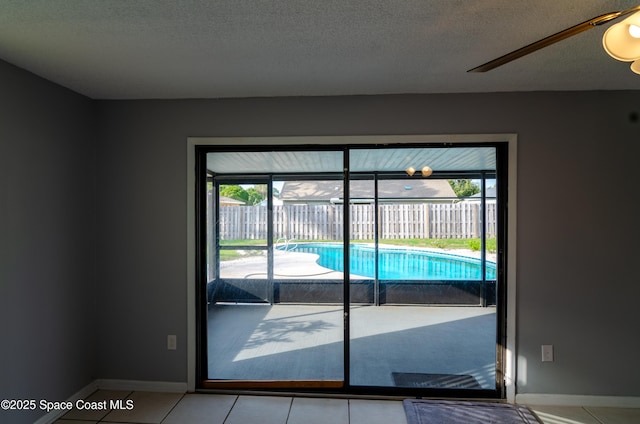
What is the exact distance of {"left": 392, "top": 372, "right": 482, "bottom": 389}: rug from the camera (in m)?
2.77

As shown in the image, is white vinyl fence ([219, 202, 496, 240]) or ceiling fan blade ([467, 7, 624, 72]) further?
white vinyl fence ([219, 202, 496, 240])

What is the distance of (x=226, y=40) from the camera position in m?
1.85

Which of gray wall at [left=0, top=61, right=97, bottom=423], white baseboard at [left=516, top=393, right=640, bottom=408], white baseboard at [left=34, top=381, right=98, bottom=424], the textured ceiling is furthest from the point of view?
white baseboard at [left=516, top=393, right=640, bottom=408]

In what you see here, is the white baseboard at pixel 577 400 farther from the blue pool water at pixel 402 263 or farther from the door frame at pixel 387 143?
the blue pool water at pixel 402 263

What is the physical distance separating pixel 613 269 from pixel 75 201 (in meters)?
4.16

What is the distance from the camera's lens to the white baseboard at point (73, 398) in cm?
236

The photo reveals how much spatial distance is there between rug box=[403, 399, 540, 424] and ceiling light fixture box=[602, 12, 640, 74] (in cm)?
235

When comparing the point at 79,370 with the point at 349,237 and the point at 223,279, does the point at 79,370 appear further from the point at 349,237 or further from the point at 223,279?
the point at 349,237

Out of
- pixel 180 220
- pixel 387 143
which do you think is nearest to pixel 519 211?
pixel 387 143

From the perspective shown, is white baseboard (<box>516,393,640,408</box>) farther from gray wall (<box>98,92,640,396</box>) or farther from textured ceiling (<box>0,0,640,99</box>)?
textured ceiling (<box>0,0,640,99</box>)

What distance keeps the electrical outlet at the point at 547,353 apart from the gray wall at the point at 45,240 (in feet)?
11.8

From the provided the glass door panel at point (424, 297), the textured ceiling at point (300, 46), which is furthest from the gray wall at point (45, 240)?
the glass door panel at point (424, 297)

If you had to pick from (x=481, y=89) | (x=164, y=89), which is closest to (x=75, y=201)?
(x=164, y=89)

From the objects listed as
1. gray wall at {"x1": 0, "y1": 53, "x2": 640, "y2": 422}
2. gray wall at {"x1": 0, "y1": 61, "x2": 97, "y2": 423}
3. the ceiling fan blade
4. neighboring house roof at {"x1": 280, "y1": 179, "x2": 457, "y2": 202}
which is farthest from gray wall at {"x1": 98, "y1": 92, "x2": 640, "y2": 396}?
the ceiling fan blade
